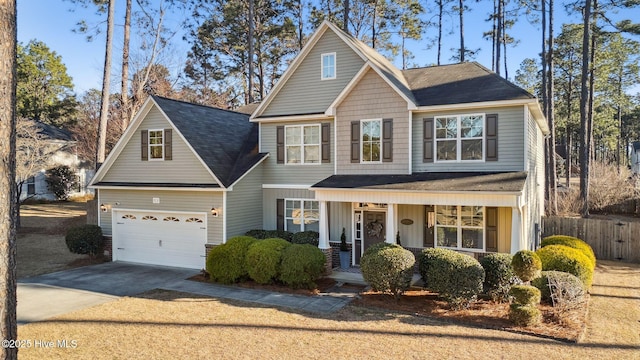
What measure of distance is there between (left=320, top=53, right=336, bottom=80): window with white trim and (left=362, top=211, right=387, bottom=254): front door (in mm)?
5486

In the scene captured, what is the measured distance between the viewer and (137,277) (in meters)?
13.5

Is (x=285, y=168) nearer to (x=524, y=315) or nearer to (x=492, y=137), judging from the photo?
(x=492, y=137)

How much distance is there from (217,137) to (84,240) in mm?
6712

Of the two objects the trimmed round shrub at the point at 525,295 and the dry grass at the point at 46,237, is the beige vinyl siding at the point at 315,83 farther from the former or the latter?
the dry grass at the point at 46,237

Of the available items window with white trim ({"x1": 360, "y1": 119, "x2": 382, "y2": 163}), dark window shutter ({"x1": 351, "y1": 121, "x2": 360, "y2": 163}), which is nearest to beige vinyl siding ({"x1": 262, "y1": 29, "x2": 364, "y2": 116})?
dark window shutter ({"x1": 351, "y1": 121, "x2": 360, "y2": 163})

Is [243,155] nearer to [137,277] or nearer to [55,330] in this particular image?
[137,277]

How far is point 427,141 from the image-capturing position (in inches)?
535

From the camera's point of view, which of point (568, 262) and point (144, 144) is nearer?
point (568, 262)

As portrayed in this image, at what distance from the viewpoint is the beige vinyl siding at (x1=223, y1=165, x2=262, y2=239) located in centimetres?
1445

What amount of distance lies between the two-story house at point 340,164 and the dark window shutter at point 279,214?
41 mm

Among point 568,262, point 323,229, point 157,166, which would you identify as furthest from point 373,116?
point 157,166

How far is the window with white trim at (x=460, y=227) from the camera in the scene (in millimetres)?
12859

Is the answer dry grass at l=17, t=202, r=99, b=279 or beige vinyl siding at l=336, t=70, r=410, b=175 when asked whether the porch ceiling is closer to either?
beige vinyl siding at l=336, t=70, r=410, b=175

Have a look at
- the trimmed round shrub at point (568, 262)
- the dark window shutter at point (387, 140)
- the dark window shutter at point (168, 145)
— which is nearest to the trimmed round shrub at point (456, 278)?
the trimmed round shrub at point (568, 262)
